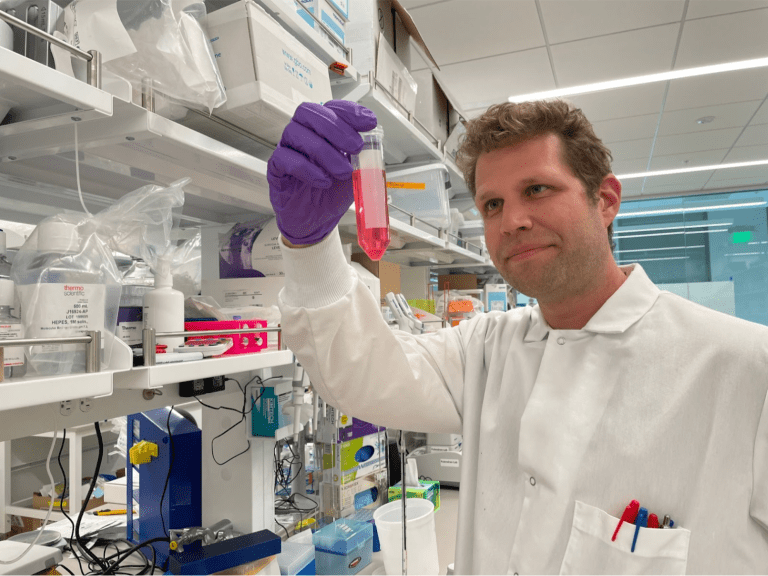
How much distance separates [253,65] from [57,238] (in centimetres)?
49

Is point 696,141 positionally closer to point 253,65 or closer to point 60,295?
point 253,65

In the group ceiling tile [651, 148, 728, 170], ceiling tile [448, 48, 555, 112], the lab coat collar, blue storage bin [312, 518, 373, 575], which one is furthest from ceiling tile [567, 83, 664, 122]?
blue storage bin [312, 518, 373, 575]

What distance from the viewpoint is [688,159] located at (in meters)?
5.53

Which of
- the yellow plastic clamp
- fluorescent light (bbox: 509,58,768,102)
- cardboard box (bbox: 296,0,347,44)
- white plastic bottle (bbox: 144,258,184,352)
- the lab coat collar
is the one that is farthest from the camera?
fluorescent light (bbox: 509,58,768,102)

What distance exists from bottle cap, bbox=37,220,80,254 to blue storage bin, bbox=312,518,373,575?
1.20 metres

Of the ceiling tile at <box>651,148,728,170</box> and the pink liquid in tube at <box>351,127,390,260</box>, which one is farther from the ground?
the ceiling tile at <box>651,148,728,170</box>

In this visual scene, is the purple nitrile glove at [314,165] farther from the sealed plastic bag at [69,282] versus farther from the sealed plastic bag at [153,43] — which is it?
the sealed plastic bag at [69,282]

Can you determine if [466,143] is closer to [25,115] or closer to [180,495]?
[25,115]

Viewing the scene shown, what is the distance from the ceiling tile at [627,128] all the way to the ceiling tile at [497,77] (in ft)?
3.12

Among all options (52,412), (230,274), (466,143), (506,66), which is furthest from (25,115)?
(506,66)

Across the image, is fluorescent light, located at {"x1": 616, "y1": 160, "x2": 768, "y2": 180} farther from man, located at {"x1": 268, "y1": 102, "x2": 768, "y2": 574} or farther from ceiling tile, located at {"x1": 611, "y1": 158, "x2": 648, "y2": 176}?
man, located at {"x1": 268, "y1": 102, "x2": 768, "y2": 574}

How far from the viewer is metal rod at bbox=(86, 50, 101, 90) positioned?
28.6 inches

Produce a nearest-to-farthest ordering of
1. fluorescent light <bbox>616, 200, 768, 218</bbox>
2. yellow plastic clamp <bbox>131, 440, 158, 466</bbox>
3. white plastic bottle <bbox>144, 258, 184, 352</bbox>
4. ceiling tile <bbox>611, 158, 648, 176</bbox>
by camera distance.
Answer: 1. white plastic bottle <bbox>144, 258, 184, 352</bbox>
2. yellow plastic clamp <bbox>131, 440, 158, 466</bbox>
3. ceiling tile <bbox>611, 158, 648, 176</bbox>
4. fluorescent light <bbox>616, 200, 768, 218</bbox>

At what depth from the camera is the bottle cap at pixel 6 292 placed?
0.70 meters
